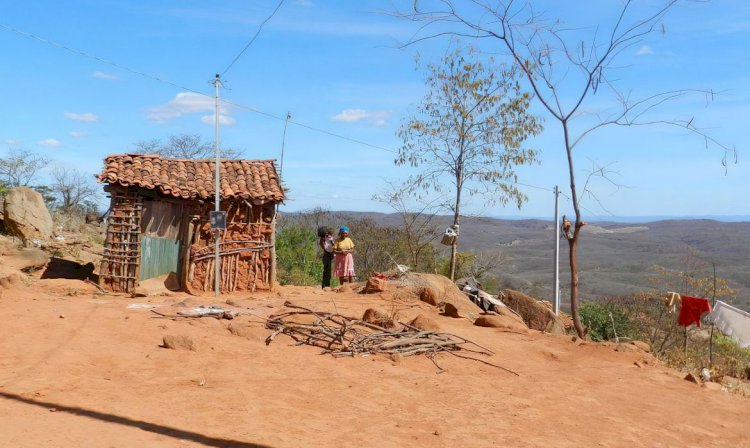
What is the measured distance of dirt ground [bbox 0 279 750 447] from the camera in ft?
19.9

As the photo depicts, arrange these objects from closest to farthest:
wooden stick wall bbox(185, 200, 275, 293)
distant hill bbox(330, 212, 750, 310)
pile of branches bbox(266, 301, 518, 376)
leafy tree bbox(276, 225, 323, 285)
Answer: pile of branches bbox(266, 301, 518, 376) < wooden stick wall bbox(185, 200, 275, 293) < leafy tree bbox(276, 225, 323, 285) < distant hill bbox(330, 212, 750, 310)

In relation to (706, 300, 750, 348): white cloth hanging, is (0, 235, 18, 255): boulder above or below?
above

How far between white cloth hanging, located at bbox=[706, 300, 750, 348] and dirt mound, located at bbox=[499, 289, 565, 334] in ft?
10.4

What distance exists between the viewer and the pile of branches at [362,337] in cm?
966

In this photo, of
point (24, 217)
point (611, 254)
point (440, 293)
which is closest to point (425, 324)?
point (440, 293)

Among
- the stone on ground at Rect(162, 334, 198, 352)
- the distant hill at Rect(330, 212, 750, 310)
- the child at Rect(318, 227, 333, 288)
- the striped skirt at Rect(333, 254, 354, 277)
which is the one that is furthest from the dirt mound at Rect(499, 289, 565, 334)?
the distant hill at Rect(330, 212, 750, 310)

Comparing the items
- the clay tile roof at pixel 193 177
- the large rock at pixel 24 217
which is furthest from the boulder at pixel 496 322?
the large rock at pixel 24 217

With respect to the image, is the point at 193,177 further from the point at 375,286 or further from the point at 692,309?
the point at 692,309

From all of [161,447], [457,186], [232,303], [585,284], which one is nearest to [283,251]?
[457,186]

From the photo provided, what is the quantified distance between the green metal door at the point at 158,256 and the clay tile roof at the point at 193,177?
1.09 metres

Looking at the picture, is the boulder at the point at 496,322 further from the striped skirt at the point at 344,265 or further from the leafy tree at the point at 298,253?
the leafy tree at the point at 298,253

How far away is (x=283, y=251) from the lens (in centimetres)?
2267

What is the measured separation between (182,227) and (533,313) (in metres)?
7.98

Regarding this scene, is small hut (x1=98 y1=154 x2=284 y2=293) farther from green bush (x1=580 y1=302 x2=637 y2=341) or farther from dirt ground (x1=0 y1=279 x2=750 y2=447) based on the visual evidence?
green bush (x1=580 y1=302 x2=637 y2=341)
